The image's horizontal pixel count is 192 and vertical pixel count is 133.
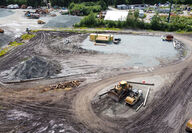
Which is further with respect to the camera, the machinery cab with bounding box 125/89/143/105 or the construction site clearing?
the machinery cab with bounding box 125/89/143/105

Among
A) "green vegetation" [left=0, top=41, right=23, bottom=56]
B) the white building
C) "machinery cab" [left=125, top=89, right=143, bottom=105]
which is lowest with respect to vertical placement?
"machinery cab" [left=125, top=89, right=143, bottom=105]

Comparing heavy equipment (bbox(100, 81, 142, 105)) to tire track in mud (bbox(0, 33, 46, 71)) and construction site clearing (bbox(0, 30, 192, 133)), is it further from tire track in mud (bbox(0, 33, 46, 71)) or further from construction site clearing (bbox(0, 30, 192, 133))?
tire track in mud (bbox(0, 33, 46, 71))

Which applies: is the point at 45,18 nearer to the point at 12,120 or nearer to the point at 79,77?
the point at 79,77

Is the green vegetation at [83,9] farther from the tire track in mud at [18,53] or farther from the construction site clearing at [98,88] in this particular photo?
the construction site clearing at [98,88]

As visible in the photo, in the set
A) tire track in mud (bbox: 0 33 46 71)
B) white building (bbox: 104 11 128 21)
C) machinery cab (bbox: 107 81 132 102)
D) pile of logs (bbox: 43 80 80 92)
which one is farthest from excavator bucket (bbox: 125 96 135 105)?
white building (bbox: 104 11 128 21)

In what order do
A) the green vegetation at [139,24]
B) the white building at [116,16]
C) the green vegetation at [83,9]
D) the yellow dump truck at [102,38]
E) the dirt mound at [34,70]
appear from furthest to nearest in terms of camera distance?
A: the green vegetation at [83,9] → the white building at [116,16] → the green vegetation at [139,24] → the yellow dump truck at [102,38] → the dirt mound at [34,70]

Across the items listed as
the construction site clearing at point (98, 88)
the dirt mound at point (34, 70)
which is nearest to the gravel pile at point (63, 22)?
the construction site clearing at point (98, 88)

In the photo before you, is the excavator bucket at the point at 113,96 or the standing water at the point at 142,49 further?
the standing water at the point at 142,49

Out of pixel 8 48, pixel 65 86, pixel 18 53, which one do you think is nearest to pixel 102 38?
pixel 65 86

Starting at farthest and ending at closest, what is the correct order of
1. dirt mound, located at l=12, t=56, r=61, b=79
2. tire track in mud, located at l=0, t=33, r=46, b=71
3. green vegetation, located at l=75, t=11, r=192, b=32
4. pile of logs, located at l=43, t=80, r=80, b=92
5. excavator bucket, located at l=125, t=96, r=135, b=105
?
green vegetation, located at l=75, t=11, r=192, b=32
tire track in mud, located at l=0, t=33, r=46, b=71
dirt mound, located at l=12, t=56, r=61, b=79
pile of logs, located at l=43, t=80, r=80, b=92
excavator bucket, located at l=125, t=96, r=135, b=105
